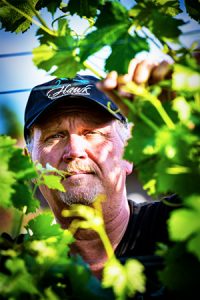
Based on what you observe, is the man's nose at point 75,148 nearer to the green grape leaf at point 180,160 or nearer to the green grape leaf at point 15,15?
the green grape leaf at point 15,15

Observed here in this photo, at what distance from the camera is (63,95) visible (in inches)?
92.3

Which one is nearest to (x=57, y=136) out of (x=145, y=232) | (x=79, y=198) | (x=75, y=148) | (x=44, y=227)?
(x=75, y=148)

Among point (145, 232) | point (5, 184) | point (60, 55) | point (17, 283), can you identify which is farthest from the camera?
point (145, 232)

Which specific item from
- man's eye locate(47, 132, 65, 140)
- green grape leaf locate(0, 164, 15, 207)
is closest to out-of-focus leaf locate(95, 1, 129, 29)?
green grape leaf locate(0, 164, 15, 207)

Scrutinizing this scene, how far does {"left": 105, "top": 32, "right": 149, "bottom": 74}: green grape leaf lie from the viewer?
0.92 m

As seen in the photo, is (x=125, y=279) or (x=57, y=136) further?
(x=57, y=136)

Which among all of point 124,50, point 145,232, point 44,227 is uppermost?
point 124,50

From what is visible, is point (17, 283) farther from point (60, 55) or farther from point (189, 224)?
point (60, 55)

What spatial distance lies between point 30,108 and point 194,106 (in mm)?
2052

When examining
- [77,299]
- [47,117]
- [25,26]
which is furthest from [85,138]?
[77,299]

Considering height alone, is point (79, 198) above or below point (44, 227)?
below

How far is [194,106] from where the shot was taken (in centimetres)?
65

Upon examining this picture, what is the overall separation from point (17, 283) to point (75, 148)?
152cm

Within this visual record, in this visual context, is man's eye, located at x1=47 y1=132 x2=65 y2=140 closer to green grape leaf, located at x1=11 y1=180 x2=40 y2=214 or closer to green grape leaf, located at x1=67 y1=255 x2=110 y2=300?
green grape leaf, located at x1=11 y1=180 x2=40 y2=214
